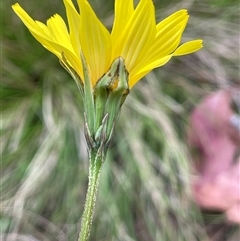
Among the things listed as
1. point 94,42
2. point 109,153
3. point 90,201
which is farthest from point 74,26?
point 109,153

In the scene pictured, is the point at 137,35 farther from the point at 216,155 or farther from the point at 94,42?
the point at 216,155

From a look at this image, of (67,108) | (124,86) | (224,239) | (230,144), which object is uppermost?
(124,86)

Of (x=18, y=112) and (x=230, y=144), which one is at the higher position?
→ (x=18, y=112)

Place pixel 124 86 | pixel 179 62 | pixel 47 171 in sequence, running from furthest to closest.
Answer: pixel 179 62
pixel 47 171
pixel 124 86

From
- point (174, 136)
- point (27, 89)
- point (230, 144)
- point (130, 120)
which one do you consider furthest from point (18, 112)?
point (230, 144)

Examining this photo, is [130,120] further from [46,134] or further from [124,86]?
[124,86]

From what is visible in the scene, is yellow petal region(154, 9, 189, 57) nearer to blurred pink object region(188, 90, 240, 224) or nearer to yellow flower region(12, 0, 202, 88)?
yellow flower region(12, 0, 202, 88)

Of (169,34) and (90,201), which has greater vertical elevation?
(169,34)
